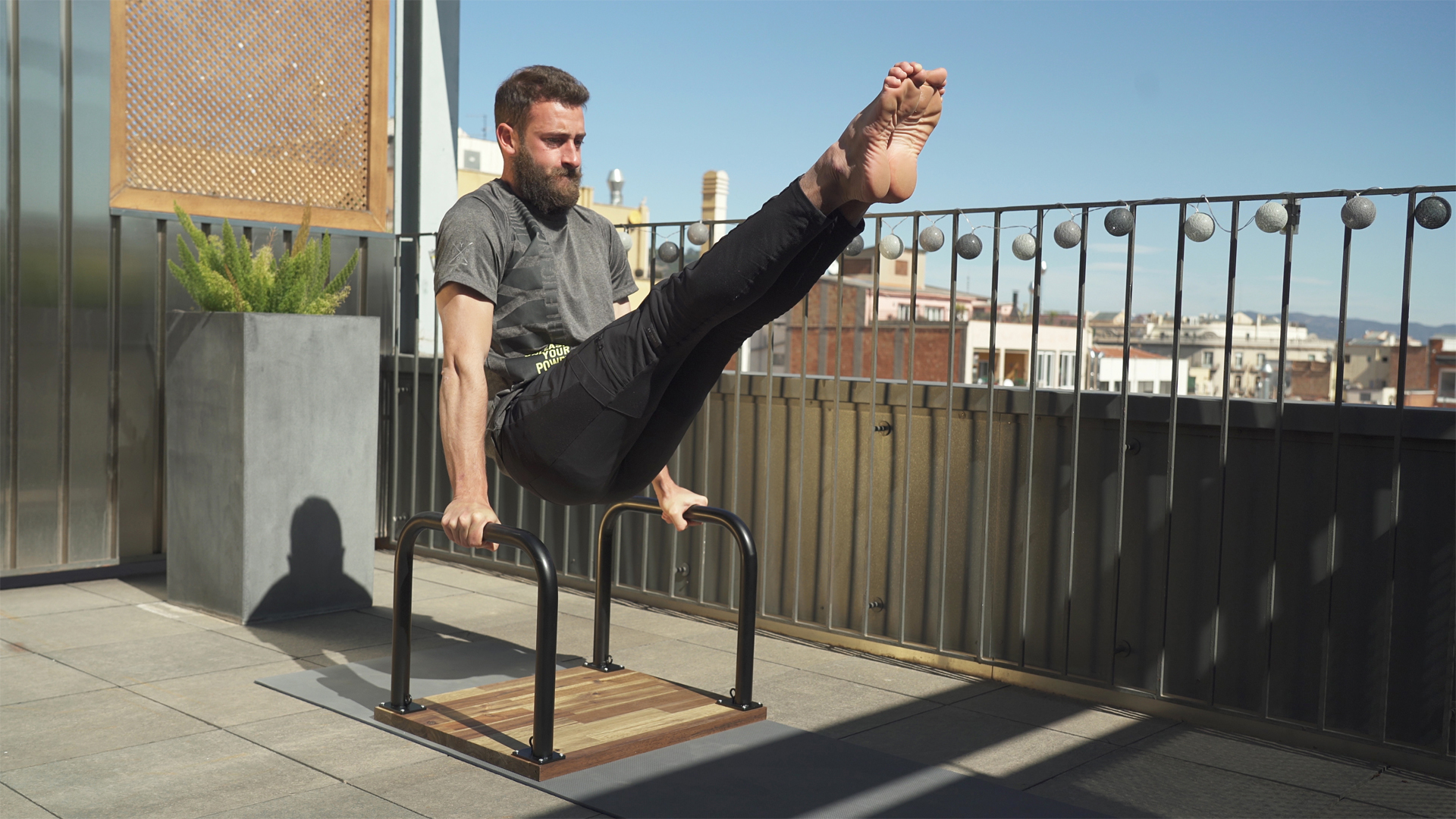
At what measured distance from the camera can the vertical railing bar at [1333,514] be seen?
A: 3.50m

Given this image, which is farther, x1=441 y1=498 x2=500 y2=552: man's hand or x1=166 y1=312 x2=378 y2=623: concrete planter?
x1=166 y1=312 x2=378 y2=623: concrete planter

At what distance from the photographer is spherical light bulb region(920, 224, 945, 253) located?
4.37 metres

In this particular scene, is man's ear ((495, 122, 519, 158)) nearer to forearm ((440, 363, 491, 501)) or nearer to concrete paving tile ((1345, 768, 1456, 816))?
forearm ((440, 363, 491, 501))

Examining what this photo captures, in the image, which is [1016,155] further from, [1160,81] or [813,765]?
[813,765]

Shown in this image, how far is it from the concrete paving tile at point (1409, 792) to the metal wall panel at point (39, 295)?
5801 mm

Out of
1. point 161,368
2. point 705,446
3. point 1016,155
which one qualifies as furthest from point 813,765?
point 1016,155

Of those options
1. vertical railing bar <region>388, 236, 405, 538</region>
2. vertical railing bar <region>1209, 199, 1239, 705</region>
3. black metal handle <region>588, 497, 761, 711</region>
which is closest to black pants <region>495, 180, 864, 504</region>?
black metal handle <region>588, 497, 761, 711</region>

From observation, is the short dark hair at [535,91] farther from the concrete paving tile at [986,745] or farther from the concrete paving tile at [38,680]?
the concrete paving tile at [38,680]

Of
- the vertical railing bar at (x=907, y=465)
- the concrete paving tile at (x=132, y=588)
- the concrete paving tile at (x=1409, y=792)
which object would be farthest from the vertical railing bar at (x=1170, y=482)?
the concrete paving tile at (x=132, y=588)

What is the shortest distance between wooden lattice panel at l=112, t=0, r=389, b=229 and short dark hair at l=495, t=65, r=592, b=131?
11.6 ft

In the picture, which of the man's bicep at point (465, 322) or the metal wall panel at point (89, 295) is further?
the metal wall panel at point (89, 295)

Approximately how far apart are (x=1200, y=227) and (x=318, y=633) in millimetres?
3906

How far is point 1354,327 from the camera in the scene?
2956cm

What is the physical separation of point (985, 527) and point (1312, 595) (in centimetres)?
118
